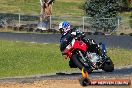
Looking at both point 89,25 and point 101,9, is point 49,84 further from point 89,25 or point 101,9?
point 101,9

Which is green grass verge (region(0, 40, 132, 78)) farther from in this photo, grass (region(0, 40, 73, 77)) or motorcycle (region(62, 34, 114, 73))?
motorcycle (region(62, 34, 114, 73))

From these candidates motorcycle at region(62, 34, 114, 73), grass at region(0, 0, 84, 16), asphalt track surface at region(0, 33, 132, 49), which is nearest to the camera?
motorcycle at region(62, 34, 114, 73)

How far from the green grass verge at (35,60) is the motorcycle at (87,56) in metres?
5.95

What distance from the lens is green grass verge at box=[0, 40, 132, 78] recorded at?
904 inches

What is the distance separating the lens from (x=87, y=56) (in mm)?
16328

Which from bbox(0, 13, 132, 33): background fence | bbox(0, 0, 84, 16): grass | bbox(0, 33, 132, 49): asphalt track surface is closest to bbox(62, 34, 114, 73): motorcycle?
bbox(0, 33, 132, 49): asphalt track surface

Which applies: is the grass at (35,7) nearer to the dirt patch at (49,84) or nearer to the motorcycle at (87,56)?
the motorcycle at (87,56)

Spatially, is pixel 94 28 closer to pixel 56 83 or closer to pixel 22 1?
pixel 56 83

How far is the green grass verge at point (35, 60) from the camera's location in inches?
904

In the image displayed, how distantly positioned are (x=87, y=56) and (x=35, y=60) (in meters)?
9.77

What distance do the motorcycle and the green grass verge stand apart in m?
5.95

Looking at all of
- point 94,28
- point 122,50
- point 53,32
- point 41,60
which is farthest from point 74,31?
point 94,28

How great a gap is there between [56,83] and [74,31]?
1.82m

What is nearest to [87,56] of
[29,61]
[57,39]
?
[29,61]
